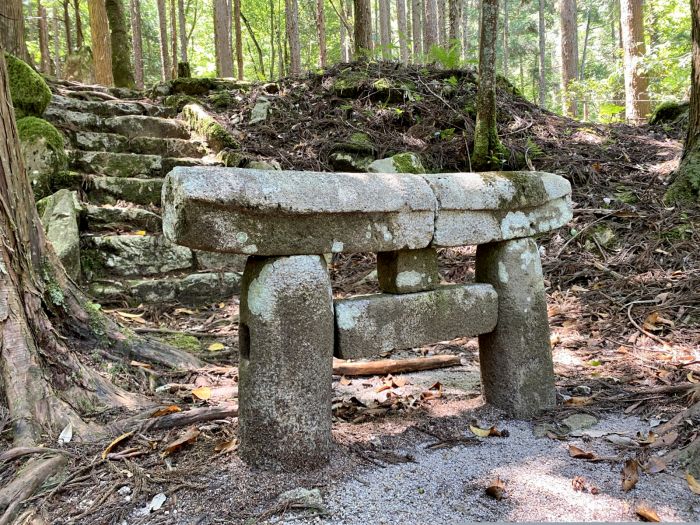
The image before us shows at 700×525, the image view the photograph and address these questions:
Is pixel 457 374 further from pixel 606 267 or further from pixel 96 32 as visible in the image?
pixel 96 32

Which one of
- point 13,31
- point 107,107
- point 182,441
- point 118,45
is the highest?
point 118,45

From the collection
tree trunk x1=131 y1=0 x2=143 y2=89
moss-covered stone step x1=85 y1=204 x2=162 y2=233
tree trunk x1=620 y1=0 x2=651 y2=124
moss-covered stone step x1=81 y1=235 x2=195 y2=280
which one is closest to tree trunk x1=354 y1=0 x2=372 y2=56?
tree trunk x1=620 y1=0 x2=651 y2=124

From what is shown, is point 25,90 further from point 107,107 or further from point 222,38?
point 222,38

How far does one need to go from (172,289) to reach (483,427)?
3363 millimetres

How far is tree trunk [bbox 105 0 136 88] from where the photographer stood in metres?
12.1

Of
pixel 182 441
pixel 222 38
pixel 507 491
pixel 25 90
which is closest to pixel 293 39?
pixel 222 38

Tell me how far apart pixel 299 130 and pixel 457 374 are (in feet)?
16.0

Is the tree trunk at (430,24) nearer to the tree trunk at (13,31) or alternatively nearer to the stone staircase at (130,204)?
the stone staircase at (130,204)

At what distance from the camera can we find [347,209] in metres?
2.27

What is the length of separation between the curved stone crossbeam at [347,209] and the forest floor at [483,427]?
101 cm

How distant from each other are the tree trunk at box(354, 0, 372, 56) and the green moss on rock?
5.44 metres

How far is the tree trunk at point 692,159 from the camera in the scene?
5371mm

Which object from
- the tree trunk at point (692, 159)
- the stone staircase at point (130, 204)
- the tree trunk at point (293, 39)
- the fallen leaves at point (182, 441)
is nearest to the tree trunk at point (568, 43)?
the tree trunk at point (293, 39)

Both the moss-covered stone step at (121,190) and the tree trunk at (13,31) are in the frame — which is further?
the tree trunk at (13,31)
